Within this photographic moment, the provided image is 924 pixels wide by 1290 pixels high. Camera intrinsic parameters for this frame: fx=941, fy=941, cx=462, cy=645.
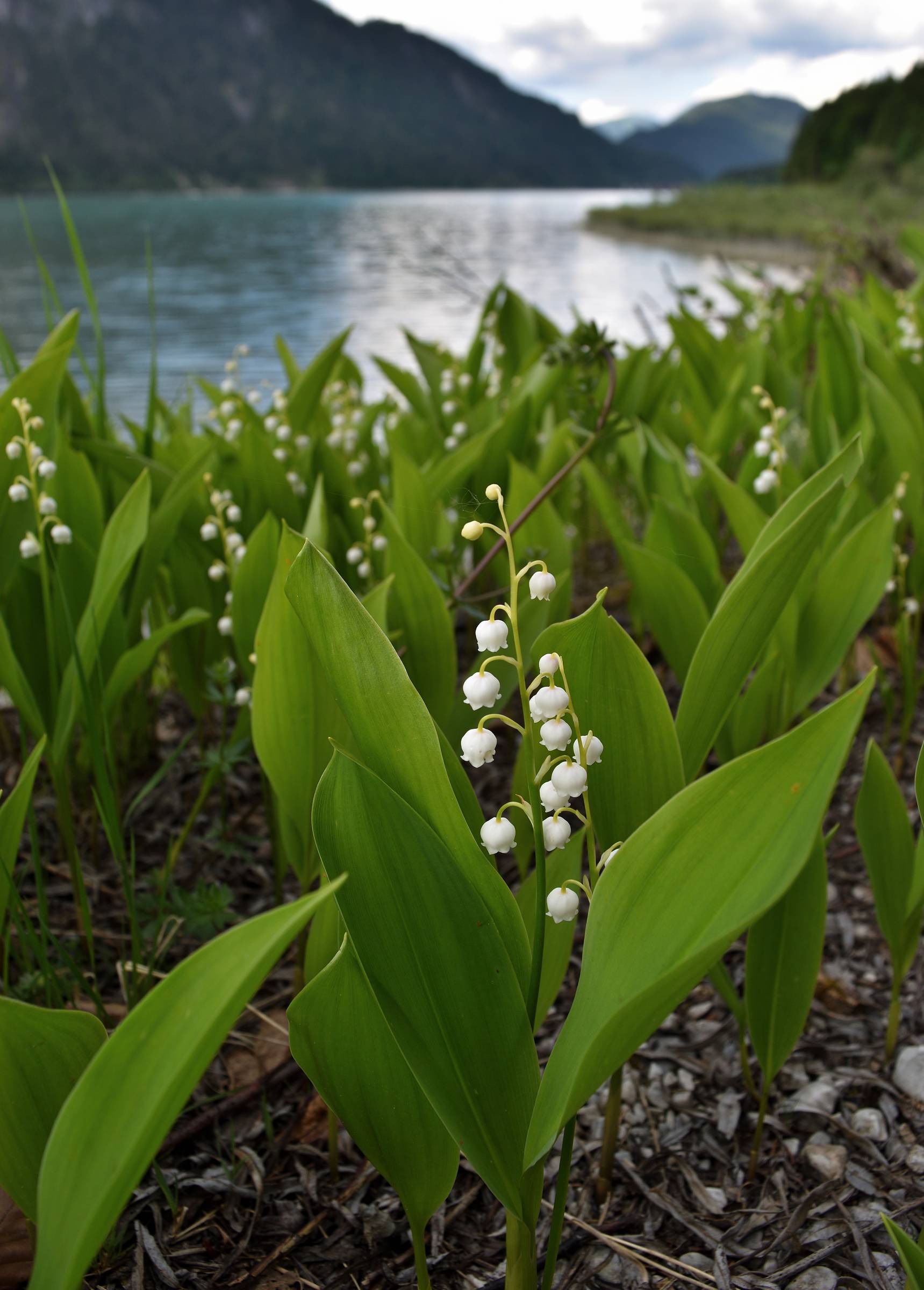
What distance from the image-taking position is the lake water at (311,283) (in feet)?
28.5

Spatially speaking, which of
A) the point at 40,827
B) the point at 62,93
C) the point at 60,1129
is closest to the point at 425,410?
the point at 40,827

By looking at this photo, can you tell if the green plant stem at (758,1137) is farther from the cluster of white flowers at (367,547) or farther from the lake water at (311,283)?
the lake water at (311,283)

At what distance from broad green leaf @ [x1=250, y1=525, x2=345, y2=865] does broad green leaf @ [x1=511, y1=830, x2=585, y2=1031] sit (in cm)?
32

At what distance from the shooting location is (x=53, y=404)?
1530mm

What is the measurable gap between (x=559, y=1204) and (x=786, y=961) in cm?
38

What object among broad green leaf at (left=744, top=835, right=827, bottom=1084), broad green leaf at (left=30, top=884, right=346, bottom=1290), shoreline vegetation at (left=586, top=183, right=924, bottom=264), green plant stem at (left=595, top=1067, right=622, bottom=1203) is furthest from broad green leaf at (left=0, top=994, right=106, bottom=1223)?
shoreline vegetation at (left=586, top=183, right=924, bottom=264)

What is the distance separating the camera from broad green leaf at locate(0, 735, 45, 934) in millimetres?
910

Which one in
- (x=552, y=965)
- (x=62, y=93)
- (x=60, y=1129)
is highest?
(x=62, y=93)

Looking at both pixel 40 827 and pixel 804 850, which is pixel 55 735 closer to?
pixel 40 827

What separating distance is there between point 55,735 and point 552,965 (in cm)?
84

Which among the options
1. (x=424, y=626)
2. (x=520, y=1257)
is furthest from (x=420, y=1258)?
(x=424, y=626)

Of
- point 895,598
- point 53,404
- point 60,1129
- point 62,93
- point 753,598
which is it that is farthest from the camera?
point 62,93

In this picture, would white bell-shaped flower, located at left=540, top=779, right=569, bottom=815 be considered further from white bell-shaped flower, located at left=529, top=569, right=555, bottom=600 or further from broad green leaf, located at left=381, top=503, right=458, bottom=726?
broad green leaf, located at left=381, top=503, right=458, bottom=726

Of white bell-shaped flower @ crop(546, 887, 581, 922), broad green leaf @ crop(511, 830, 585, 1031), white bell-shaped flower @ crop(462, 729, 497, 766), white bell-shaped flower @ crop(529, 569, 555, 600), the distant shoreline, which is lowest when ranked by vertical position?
broad green leaf @ crop(511, 830, 585, 1031)
